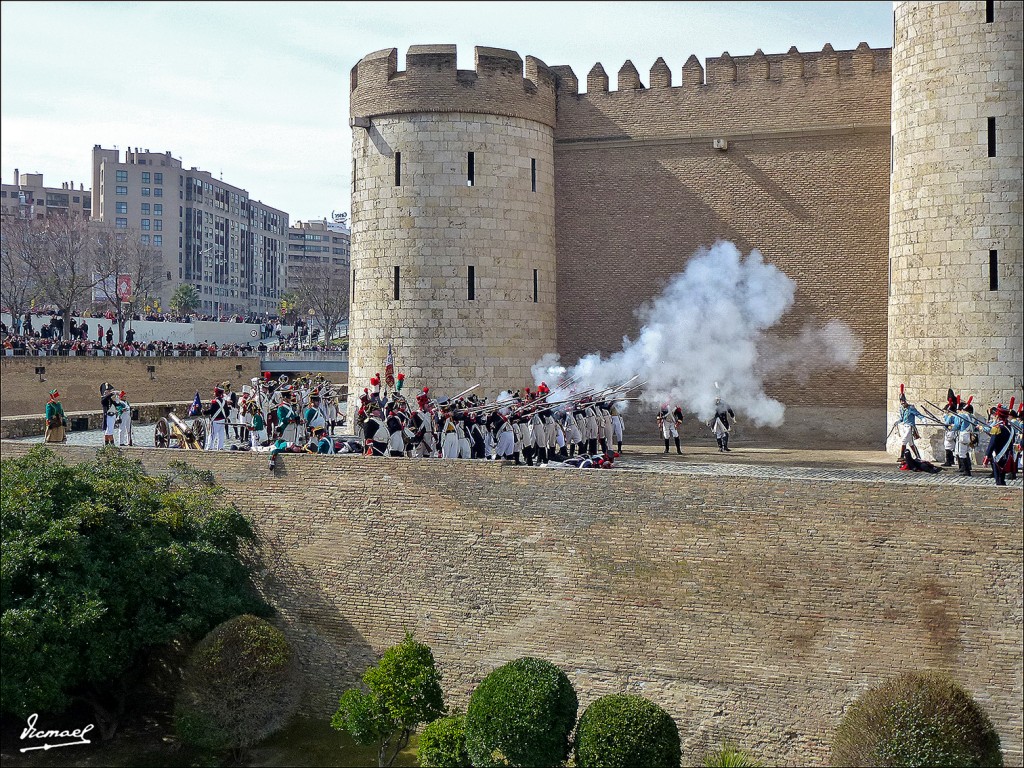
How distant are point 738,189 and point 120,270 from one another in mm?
44791

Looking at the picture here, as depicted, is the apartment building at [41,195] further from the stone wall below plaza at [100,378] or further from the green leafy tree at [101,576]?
the green leafy tree at [101,576]

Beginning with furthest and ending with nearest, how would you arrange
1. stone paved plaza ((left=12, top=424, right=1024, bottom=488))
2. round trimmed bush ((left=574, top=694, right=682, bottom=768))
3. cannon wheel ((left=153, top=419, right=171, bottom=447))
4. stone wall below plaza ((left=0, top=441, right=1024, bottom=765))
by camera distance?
cannon wheel ((left=153, top=419, right=171, bottom=447))
stone paved plaza ((left=12, top=424, right=1024, bottom=488))
stone wall below plaza ((left=0, top=441, right=1024, bottom=765))
round trimmed bush ((left=574, top=694, right=682, bottom=768))

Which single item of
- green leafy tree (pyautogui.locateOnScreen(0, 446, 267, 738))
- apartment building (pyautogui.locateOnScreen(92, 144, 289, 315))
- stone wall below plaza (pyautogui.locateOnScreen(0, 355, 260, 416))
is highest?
apartment building (pyautogui.locateOnScreen(92, 144, 289, 315))

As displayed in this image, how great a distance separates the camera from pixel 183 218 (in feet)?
327

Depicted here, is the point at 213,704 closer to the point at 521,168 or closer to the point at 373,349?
the point at 373,349

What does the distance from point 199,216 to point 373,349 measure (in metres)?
81.0

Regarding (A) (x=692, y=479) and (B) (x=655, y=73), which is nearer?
(A) (x=692, y=479)

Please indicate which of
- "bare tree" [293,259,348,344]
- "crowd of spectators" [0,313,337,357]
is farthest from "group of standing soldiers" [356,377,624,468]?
"bare tree" [293,259,348,344]

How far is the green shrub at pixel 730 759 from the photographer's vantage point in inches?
643

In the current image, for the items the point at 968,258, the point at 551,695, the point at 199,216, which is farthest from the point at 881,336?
the point at 199,216

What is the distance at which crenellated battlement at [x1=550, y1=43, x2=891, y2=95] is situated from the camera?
26.6 meters

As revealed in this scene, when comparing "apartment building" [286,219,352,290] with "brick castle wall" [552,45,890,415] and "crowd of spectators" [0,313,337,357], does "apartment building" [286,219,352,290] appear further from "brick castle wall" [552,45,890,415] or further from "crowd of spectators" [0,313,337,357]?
"brick castle wall" [552,45,890,415]

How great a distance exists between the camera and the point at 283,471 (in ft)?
67.4

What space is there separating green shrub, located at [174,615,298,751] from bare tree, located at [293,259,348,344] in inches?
2038
